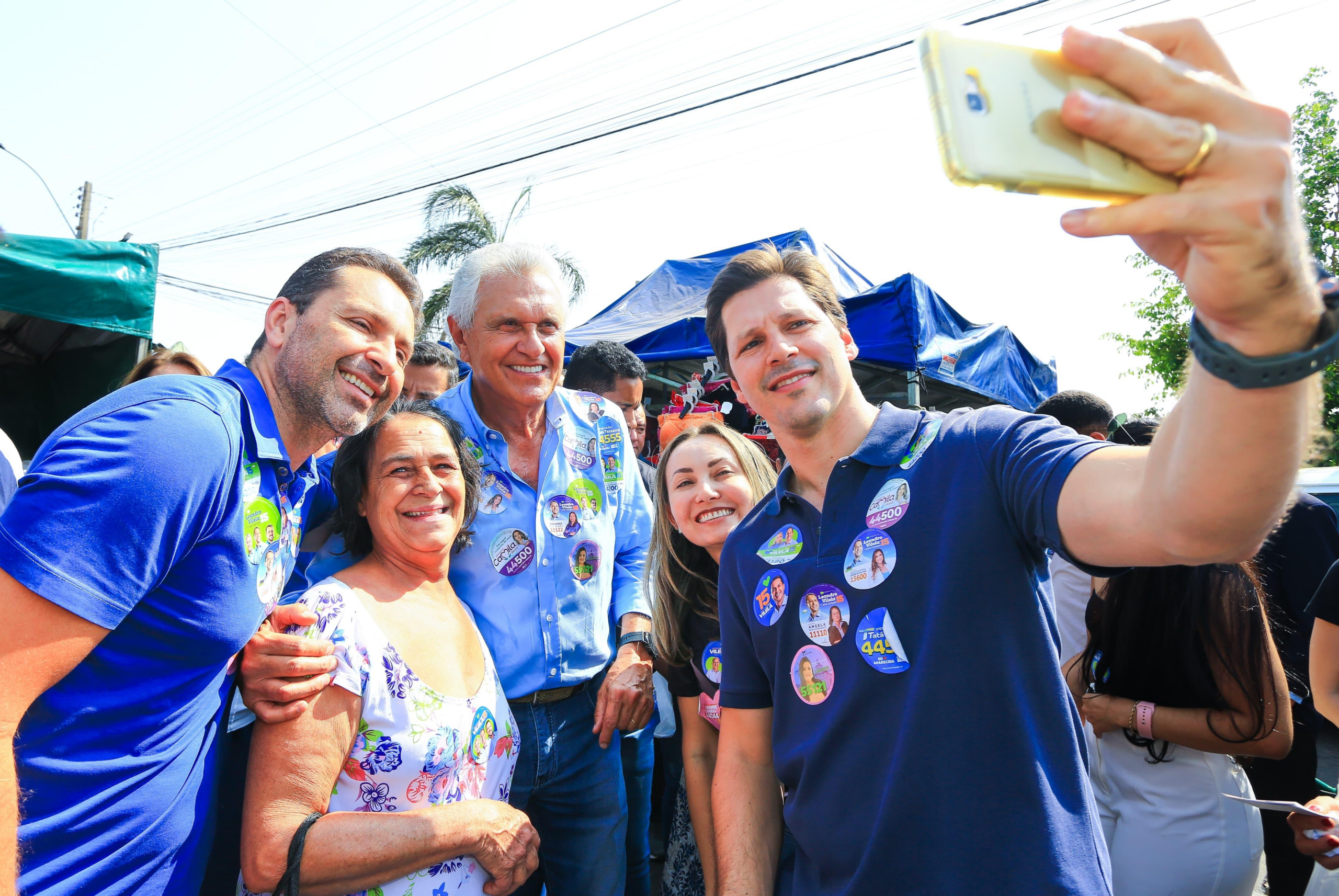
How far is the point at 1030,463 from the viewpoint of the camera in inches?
49.6

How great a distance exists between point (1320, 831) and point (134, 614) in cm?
296

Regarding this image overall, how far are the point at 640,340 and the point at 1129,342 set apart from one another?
19.0 metres

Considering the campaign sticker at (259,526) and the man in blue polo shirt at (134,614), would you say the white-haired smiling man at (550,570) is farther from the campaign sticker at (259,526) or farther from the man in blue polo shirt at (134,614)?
the man in blue polo shirt at (134,614)

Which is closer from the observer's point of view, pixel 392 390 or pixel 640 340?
pixel 392 390

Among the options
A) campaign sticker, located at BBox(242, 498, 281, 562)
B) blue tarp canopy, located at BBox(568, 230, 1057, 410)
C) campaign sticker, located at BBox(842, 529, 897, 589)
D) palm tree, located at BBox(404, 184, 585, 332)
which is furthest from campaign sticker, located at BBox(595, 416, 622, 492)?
palm tree, located at BBox(404, 184, 585, 332)

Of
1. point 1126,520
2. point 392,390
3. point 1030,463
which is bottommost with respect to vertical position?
point 1126,520

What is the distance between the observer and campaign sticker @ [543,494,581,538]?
246cm

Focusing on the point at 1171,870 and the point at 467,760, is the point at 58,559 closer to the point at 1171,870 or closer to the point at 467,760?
the point at 467,760

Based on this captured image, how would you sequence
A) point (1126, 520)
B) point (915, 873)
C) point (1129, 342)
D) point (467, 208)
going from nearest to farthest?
point (1126, 520) < point (915, 873) < point (467, 208) < point (1129, 342)

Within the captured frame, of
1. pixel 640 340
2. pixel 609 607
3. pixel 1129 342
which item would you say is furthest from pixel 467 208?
pixel 1129 342

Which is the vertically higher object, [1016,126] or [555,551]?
[1016,126]

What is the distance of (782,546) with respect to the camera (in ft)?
5.57

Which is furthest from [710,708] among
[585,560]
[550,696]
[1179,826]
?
[1179,826]

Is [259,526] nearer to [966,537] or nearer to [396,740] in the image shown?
[396,740]
